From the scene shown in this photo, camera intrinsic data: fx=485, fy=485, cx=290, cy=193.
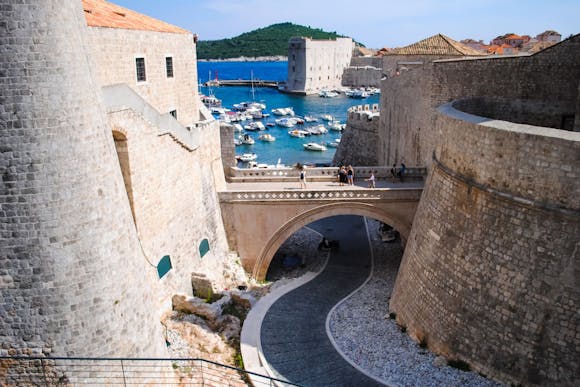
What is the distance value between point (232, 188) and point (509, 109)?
39.3ft

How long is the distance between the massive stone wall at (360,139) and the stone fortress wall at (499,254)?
18743mm

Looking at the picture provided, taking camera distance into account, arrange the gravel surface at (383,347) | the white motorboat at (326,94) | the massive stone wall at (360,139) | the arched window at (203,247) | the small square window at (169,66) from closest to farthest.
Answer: the gravel surface at (383,347), the arched window at (203,247), the small square window at (169,66), the massive stone wall at (360,139), the white motorboat at (326,94)

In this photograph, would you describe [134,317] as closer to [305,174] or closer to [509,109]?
[305,174]

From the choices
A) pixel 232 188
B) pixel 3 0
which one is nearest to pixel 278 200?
pixel 232 188

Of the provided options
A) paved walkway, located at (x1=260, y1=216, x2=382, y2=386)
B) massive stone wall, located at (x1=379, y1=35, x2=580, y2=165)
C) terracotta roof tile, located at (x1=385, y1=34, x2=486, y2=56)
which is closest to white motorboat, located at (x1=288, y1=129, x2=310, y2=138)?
terracotta roof tile, located at (x1=385, y1=34, x2=486, y2=56)

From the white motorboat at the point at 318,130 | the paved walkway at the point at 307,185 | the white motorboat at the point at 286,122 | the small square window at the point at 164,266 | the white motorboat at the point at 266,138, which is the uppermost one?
the paved walkway at the point at 307,185

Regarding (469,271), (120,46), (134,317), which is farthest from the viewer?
(120,46)

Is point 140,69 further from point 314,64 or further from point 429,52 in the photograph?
point 314,64

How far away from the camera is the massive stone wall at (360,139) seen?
35000 mm

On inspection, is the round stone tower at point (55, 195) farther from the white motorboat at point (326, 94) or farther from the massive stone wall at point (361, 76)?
the massive stone wall at point (361, 76)

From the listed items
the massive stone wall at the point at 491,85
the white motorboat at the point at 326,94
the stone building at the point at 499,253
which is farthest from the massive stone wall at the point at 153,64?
the white motorboat at the point at 326,94

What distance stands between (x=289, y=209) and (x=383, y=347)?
7.92m

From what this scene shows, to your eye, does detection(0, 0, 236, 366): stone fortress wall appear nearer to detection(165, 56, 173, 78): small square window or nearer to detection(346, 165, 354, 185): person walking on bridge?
detection(165, 56, 173, 78): small square window

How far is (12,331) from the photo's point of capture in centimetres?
894
